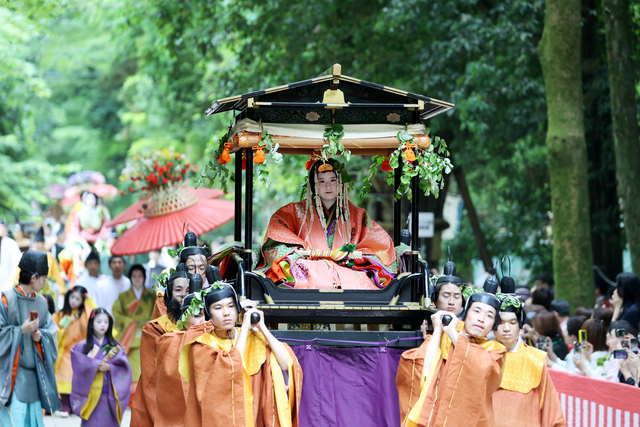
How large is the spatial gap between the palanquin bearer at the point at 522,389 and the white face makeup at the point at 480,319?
0.35 meters

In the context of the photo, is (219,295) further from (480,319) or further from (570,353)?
(570,353)

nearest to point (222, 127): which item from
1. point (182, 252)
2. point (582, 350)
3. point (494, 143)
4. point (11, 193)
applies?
point (11, 193)

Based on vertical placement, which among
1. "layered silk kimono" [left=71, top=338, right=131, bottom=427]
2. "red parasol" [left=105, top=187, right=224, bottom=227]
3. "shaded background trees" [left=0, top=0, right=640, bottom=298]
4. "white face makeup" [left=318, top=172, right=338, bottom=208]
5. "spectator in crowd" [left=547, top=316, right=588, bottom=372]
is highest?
"shaded background trees" [left=0, top=0, right=640, bottom=298]

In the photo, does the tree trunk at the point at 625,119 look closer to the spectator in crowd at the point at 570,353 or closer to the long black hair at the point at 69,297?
the spectator in crowd at the point at 570,353

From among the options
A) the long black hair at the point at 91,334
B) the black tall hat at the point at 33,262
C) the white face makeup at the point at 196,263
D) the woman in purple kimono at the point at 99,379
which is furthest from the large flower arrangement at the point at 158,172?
the black tall hat at the point at 33,262

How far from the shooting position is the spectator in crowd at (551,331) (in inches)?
337

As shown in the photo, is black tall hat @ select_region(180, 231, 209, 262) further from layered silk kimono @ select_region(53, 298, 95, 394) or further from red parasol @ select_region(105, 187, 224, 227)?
red parasol @ select_region(105, 187, 224, 227)

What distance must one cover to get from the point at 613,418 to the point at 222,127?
1499cm

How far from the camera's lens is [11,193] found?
855 inches

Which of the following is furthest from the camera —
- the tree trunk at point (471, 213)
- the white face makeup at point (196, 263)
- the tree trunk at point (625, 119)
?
the tree trunk at point (471, 213)

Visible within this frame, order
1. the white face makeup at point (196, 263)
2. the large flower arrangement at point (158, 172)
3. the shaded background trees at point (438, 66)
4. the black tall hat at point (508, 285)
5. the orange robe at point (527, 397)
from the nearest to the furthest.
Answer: the orange robe at point (527, 397), the black tall hat at point (508, 285), the white face makeup at point (196, 263), the large flower arrangement at point (158, 172), the shaded background trees at point (438, 66)

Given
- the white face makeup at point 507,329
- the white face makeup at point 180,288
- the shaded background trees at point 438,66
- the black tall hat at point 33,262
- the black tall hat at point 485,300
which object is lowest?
the white face makeup at point 507,329

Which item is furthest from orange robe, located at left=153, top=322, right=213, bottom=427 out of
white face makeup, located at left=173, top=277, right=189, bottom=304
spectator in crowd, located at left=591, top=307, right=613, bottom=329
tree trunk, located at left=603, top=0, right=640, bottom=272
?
tree trunk, located at left=603, top=0, right=640, bottom=272

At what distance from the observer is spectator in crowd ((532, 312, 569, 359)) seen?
8555mm
